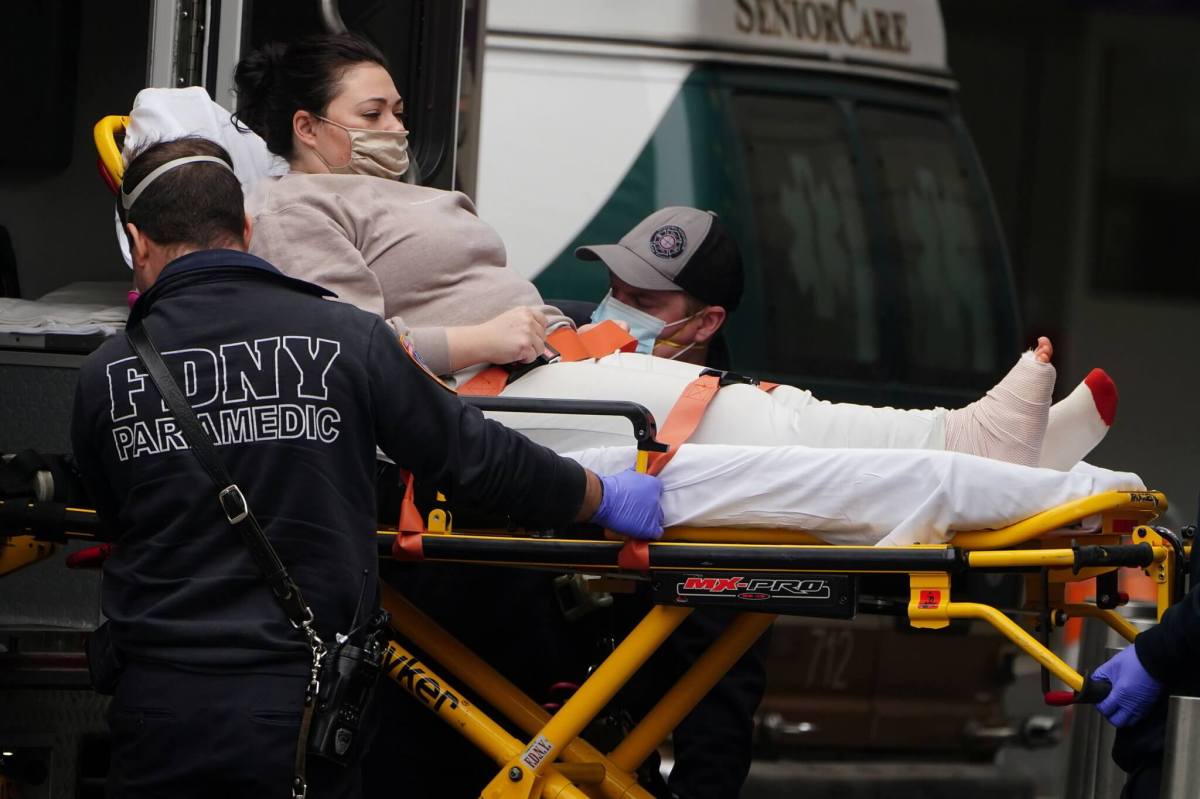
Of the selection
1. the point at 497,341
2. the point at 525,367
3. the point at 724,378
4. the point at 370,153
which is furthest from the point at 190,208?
the point at 724,378

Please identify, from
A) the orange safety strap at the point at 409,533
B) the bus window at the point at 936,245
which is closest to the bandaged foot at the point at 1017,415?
the orange safety strap at the point at 409,533

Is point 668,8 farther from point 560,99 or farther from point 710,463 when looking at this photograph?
point 710,463

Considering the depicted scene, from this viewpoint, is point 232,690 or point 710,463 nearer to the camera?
point 232,690

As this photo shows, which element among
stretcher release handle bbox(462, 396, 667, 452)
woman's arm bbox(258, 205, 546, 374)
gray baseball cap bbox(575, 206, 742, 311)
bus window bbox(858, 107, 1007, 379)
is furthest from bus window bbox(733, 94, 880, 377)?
stretcher release handle bbox(462, 396, 667, 452)

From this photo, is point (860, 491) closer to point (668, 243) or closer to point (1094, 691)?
point (1094, 691)

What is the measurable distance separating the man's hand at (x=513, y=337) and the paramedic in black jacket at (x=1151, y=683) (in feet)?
4.07

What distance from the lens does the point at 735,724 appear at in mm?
4559

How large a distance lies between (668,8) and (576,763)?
4532mm

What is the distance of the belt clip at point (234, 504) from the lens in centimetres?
321

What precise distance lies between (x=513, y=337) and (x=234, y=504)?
959 mm

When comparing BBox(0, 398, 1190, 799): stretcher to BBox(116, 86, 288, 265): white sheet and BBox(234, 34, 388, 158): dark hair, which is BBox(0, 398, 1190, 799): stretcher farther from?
BBox(234, 34, 388, 158): dark hair

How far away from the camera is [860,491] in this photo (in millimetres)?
3678

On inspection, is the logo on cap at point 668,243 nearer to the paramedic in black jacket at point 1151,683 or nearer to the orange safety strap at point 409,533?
the orange safety strap at point 409,533

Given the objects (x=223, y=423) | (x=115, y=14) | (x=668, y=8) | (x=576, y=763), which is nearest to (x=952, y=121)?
(x=668, y=8)
